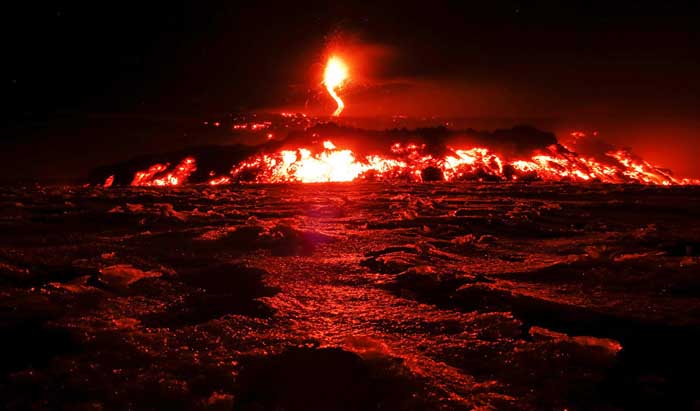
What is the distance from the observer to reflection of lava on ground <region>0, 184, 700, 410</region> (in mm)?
2754

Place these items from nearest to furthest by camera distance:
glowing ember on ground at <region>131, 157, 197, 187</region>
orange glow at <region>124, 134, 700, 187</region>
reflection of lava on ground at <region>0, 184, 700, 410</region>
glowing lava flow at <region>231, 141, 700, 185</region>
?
reflection of lava on ground at <region>0, 184, 700, 410</region> → glowing lava flow at <region>231, 141, 700, 185</region> → orange glow at <region>124, 134, 700, 187</region> → glowing ember on ground at <region>131, 157, 197, 187</region>

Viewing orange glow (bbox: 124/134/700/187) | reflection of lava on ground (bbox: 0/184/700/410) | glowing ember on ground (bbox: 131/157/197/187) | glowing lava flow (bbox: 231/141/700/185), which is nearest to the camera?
reflection of lava on ground (bbox: 0/184/700/410)

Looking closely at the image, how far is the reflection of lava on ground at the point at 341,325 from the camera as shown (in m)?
2.75

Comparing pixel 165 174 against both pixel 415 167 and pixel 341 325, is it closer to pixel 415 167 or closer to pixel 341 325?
pixel 415 167

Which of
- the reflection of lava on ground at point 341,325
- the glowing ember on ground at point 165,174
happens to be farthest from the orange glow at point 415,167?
the reflection of lava on ground at point 341,325

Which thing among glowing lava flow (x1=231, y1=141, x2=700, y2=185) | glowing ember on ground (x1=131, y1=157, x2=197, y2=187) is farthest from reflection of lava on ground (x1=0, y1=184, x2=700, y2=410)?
glowing ember on ground (x1=131, y1=157, x2=197, y2=187)

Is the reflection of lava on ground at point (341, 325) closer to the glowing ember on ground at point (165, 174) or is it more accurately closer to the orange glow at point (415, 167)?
the orange glow at point (415, 167)

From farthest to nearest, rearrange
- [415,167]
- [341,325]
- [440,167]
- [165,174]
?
1. [165,174]
2. [415,167]
3. [440,167]
4. [341,325]

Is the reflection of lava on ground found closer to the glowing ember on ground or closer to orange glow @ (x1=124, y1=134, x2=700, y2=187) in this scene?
orange glow @ (x1=124, y1=134, x2=700, y2=187)

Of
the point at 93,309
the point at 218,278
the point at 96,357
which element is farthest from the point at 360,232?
the point at 96,357

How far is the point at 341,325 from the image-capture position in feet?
12.9

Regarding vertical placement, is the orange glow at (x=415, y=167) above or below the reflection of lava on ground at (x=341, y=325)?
above

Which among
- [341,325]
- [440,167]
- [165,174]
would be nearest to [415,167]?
[440,167]

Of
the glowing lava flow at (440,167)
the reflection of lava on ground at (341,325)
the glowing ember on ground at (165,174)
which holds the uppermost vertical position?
the glowing lava flow at (440,167)
